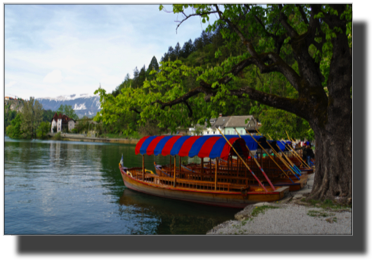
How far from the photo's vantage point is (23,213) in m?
13.0

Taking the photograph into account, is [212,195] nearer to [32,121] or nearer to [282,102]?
[282,102]

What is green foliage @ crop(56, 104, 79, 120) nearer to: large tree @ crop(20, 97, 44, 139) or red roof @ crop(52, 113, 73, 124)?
red roof @ crop(52, 113, 73, 124)

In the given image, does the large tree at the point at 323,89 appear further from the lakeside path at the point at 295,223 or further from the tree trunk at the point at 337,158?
the lakeside path at the point at 295,223

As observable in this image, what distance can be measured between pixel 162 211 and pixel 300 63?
9.72 m

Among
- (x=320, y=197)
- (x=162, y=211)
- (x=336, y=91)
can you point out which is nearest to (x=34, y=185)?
(x=162, y=211)

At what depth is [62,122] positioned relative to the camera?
9362 centimetres

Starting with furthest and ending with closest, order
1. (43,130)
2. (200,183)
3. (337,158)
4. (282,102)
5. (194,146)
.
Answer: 1. (43,130)
2. (200,183)
3. (194,146)
4. (282,102)
5. (337,158)

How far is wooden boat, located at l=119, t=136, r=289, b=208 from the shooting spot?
43.1 feet

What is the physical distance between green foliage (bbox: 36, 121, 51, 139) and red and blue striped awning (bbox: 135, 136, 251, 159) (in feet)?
244

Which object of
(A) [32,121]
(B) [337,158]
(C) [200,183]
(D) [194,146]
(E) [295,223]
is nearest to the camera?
(E) [295,223]

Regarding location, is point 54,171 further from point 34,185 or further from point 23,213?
point 23,213

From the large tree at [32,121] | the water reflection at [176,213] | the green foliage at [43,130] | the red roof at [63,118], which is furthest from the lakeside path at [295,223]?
the red roof at [63,118]

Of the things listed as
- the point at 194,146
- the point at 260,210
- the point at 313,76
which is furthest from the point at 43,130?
the point at 313,76

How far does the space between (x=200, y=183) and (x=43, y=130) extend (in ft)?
263
